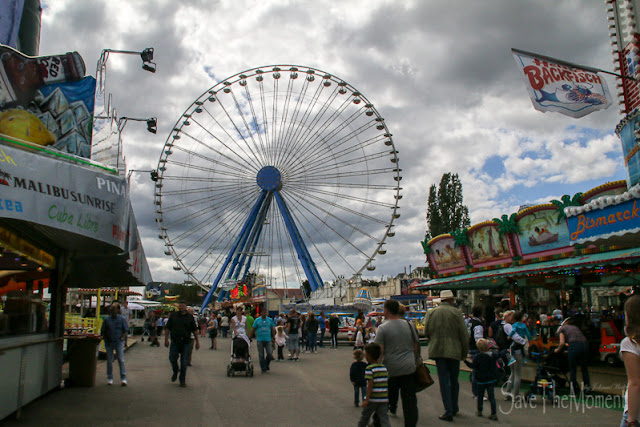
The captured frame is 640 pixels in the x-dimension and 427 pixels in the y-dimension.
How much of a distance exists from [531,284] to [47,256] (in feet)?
52.6

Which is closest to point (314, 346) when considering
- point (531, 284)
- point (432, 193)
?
point (531, 284)

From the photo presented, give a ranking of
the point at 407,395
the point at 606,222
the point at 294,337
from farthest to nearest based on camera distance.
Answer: the point at 294,337 < the point at 606,222 < the point at 407,395

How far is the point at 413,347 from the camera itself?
575cm

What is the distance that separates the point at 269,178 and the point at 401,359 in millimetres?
22916

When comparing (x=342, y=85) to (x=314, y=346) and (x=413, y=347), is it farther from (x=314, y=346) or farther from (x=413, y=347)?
(x=413, y=347)

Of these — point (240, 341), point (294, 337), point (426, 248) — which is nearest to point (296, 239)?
point (426, 248)

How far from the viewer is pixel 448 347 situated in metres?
6.61

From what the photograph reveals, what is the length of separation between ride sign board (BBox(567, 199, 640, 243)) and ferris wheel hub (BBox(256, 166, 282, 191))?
691 inches

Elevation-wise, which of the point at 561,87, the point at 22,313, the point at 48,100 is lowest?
the point at 22,313

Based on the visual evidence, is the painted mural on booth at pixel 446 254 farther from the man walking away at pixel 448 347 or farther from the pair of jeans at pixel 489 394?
the man walking away at pixel 448 347

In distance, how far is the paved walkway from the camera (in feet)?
21.6

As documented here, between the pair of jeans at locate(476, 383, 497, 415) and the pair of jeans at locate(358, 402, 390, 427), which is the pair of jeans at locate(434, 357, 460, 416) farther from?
the pair of jeans at locate(358, 402, 390, 427)

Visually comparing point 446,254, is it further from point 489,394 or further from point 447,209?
point 447,209

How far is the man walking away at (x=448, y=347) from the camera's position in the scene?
6.61 m
